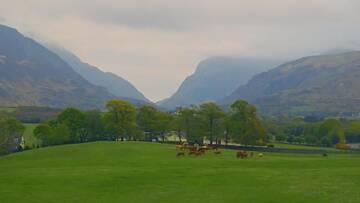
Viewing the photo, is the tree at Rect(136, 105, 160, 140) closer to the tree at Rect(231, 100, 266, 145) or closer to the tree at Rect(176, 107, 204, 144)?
the tree at Rect(176, 107, 204, 144)

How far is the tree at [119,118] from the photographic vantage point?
122562mm

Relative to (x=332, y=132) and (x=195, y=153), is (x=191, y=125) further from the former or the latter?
(x=195, y=153)

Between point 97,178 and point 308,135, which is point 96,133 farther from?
point 97,178

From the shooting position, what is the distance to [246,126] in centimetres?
11119

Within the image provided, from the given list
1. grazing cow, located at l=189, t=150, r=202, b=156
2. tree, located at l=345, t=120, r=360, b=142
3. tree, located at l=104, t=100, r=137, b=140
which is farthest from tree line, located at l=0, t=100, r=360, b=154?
grazing cow, located at l=189, t=150, r=202, b=156

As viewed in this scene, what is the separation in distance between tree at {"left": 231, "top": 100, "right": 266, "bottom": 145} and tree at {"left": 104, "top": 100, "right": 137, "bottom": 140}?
2681 centimetres

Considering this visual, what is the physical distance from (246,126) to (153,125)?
1125 inches

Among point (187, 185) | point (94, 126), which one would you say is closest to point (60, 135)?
point (94, 126)

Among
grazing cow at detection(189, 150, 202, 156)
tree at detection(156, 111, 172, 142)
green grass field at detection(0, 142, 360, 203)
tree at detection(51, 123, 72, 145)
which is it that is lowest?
green grass field at detection(0, 142, 360, 203)

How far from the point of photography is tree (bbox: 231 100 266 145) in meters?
110

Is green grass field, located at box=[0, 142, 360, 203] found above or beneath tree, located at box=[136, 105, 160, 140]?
beneath

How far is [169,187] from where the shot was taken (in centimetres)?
3784

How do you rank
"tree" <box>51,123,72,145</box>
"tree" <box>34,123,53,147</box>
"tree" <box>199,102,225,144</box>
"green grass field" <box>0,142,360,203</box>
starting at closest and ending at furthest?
"green grass field" <box>0,142,360,203</box> < "tree" <box>51,123,72,145</box> < "tree" <box>34,123,53,147</box> < "tree" <box>199,102,225,144</box>

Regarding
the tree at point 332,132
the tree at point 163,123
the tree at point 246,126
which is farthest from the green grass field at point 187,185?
the tree at point 332,132
